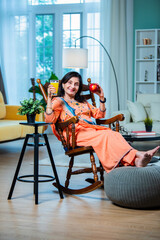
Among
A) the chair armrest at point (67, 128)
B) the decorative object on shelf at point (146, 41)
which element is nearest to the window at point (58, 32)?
the decorative object on shelf at point (146, 41)

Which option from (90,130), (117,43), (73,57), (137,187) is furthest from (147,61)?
(137,187)

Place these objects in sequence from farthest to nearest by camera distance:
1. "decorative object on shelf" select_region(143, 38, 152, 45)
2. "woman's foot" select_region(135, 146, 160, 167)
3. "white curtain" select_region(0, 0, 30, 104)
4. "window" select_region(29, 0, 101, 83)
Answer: "white curtain" select_region(0, 0, 30, 104) → "window" select_region(29, 0, 101, 83) → "decorative object on shelf" select_region(143, 38, 152, 45) → "woman's foot" select_region(135, 146, 160, 167)

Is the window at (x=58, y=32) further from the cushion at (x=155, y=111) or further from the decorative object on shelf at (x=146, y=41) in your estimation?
the cushion at (x=155, y=111)

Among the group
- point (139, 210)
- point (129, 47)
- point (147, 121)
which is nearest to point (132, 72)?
point (129, 47)

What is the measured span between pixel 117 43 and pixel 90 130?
4.78 m

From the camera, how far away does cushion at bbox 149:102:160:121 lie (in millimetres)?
5871

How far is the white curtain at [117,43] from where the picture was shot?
7.56m

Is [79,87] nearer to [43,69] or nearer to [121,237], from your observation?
[121,237]

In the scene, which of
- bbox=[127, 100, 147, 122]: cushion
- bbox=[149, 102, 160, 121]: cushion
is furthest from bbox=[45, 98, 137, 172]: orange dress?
bbox=[149, 102, 160, 121]: cushion

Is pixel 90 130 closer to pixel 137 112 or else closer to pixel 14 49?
pixel 137 112

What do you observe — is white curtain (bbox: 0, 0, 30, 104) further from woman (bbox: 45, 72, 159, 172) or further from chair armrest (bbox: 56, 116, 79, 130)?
chair armrest (bbox: 56, 116, 79, 130)

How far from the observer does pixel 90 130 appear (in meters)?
3.16

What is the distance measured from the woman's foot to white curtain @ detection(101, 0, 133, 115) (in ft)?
15.8

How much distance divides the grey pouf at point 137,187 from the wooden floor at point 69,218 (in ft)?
0.22
